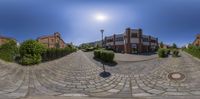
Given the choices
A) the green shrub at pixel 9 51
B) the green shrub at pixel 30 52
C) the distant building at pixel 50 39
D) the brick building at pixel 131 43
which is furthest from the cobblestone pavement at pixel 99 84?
the brick building at pixel 131 43

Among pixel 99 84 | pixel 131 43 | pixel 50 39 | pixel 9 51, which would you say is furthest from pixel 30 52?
pixel 131 43

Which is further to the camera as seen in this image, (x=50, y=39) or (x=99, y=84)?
(x=50, y=39)

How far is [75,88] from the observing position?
8.56 meters

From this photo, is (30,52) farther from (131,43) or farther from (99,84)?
(131,43)

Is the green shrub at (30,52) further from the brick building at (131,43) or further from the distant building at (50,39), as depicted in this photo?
the brick building at (131,43)

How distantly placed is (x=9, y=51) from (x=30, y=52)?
70.0 inches

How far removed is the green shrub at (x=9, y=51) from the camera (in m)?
14.2

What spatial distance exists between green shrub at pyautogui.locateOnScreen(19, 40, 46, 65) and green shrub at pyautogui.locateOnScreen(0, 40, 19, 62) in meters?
0.70

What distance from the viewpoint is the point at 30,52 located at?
47.5ft

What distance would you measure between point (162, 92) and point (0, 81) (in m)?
8.41

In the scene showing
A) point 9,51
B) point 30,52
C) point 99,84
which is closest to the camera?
point 99,84

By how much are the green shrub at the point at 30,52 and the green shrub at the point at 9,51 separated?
70 cm

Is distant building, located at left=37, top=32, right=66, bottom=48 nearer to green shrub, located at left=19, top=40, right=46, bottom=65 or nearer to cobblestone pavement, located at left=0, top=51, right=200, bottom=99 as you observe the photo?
green shrub, located at left=19, top=40, right=46, bottom=65

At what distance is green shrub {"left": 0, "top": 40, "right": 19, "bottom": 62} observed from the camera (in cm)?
1421
